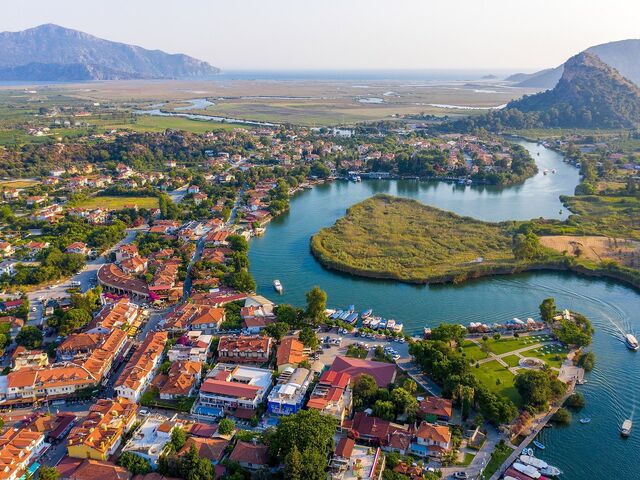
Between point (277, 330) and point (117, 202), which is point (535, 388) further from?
point (117, 202)

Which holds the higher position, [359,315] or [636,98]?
[636,98]

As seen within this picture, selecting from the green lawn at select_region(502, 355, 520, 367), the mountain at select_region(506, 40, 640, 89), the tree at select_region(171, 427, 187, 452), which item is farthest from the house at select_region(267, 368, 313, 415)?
the mountain at select_region(506, 40, 640, 89)

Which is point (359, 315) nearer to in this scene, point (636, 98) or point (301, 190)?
point (301, 190)

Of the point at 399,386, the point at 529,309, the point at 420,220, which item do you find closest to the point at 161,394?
the point at 399,386

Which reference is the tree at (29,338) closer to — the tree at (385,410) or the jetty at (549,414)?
the tree at (385,410)

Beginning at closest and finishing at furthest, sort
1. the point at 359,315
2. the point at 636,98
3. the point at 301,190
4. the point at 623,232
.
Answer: the point at 359,315 < the point at 623,232 < the point at 301,190 < the point at 636,98

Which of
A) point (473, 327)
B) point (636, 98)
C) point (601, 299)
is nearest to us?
point (473, 327)

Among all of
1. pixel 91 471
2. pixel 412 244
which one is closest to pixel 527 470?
pixel 91 471

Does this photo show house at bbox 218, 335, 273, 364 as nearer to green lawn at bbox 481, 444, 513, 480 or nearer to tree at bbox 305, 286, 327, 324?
tree at bbox 305, 286, 327, 324

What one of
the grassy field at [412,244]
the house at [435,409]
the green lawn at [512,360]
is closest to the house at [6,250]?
the grassy field at [412,244]
